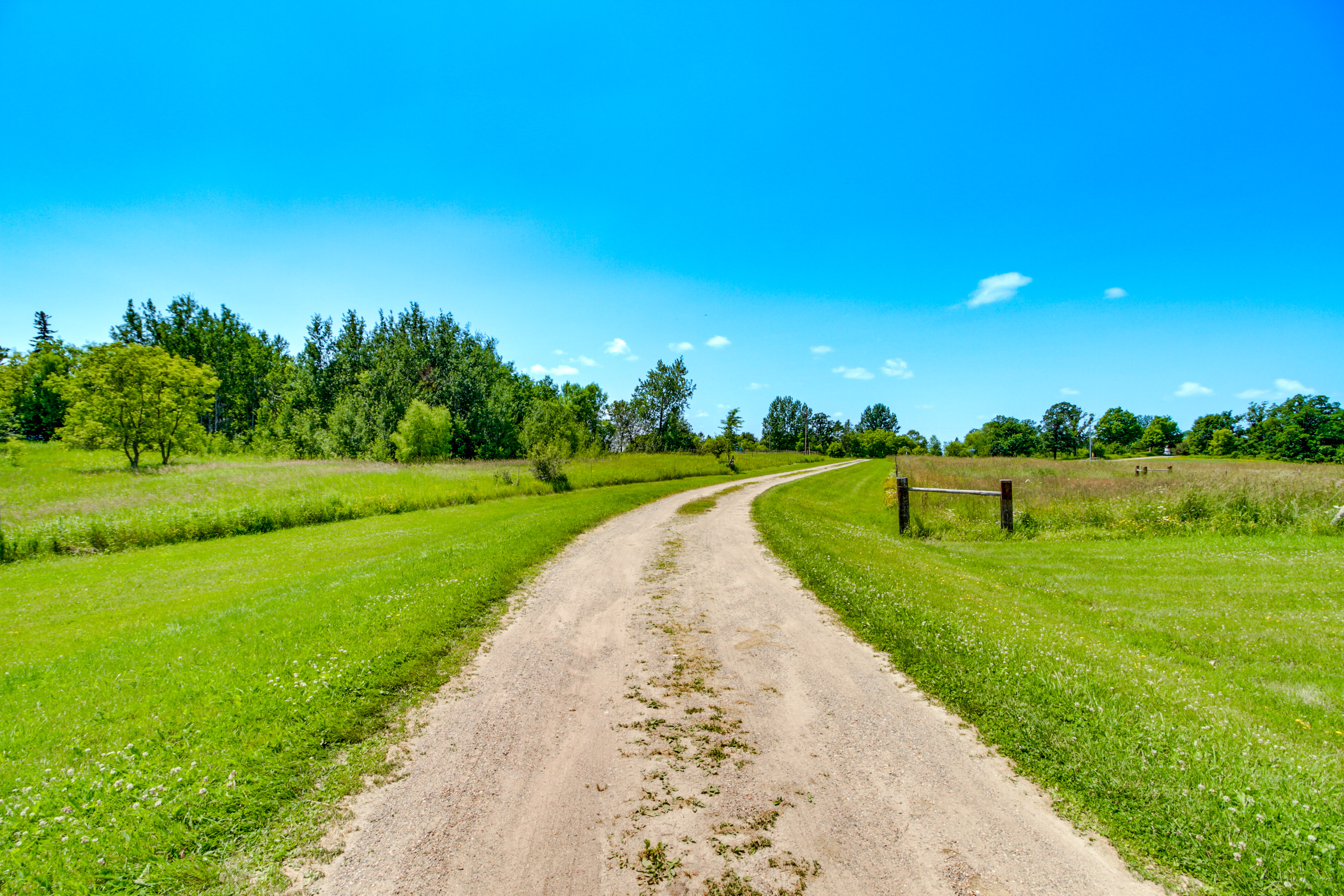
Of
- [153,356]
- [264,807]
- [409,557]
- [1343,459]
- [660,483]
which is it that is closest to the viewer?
[264,807]

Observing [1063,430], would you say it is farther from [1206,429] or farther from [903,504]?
[903,504]

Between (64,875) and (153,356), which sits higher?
(153,356)

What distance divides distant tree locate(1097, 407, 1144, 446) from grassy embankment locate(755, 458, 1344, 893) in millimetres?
122650

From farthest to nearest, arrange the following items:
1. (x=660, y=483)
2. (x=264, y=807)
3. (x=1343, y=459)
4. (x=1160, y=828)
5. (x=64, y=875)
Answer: (x=1343, y=459)
(x=660, y=483)
(x=264, y=807)
(x=1160, y=828)
(x=64, y=875)

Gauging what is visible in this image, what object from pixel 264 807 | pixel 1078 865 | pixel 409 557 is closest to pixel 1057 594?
pixel 1078 865

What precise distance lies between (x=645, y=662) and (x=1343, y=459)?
7002cm

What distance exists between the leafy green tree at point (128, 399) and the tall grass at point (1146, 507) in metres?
46.3

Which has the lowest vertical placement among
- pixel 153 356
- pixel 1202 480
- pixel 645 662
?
pixel 645 662

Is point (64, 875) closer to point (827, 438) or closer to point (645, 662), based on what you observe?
point (645, 662)

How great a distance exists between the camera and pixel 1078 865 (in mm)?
3350

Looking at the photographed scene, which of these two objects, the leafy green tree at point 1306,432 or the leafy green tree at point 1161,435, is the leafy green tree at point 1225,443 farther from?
the leafy green tree at point 1161,435

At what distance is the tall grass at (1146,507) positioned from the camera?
1443cm

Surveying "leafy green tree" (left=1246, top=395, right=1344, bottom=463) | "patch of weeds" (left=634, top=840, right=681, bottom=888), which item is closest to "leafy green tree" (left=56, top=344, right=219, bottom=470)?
"patch of weeds" (left=634, top=840, right=681, bottom=888)

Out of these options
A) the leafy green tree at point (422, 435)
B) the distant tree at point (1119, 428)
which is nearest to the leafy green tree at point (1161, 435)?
the distant tree at point (1119, 428)
